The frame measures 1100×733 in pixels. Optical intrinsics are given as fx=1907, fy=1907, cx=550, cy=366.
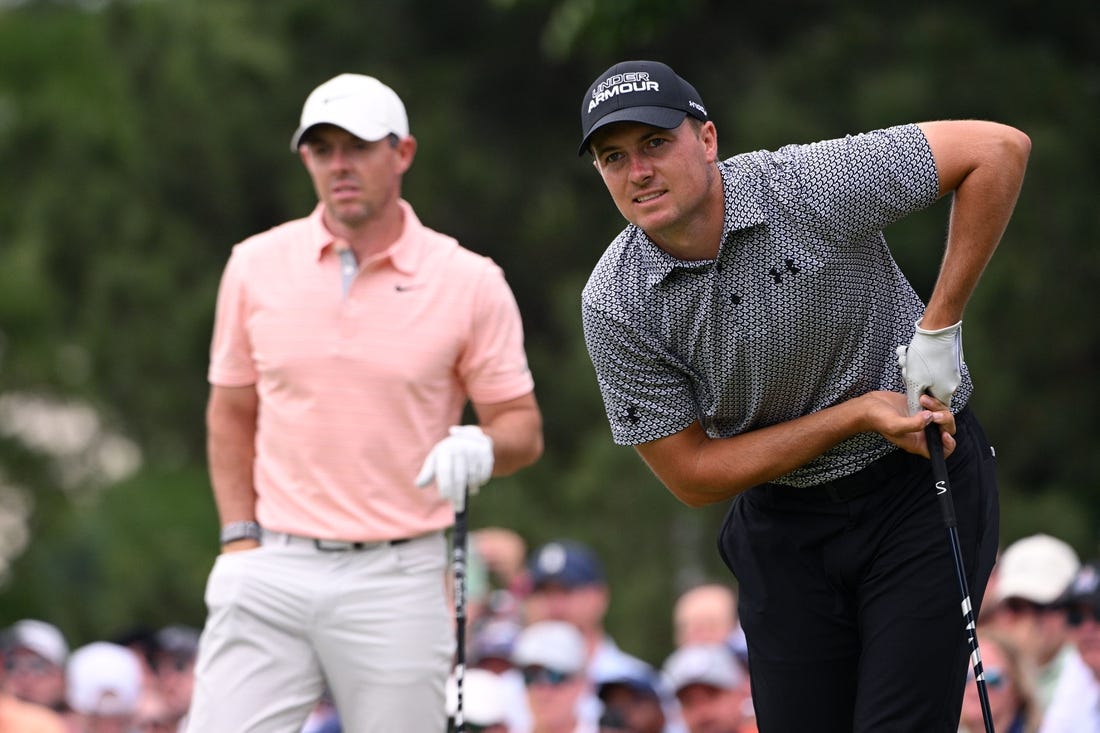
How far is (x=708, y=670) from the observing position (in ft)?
26.2

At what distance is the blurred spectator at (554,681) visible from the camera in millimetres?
8516

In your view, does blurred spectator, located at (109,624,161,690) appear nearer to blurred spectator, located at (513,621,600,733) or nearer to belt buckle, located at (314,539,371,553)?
blurred spectator, located at (513,621,600,733)

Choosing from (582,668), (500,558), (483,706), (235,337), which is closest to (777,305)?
(235,337)

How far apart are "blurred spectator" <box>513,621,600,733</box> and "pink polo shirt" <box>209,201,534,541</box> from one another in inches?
105

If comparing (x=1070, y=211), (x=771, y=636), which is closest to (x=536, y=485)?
(x=1070, y=211)

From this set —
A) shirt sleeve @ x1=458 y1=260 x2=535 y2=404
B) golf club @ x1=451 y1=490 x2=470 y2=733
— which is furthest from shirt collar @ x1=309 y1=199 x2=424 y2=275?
golf club @ x1=451 y1=490 x2=470 y2=733

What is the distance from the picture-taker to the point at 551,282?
15.8 metres

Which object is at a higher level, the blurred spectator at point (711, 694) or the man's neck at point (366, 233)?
the man's neck at point (366, 233)

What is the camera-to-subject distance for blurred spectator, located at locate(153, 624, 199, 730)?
31.9ft

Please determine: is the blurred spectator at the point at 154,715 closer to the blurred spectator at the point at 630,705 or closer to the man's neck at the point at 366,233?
the blurred spectator at the point at 630,705

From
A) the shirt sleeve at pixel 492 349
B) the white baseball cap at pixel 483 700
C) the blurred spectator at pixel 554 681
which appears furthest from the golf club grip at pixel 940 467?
the blurred spectator at pixel 554 681

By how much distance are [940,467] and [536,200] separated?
1131 centimetres

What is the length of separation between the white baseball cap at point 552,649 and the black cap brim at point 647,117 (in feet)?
14.1

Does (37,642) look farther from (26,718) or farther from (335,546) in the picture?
(335,546)
